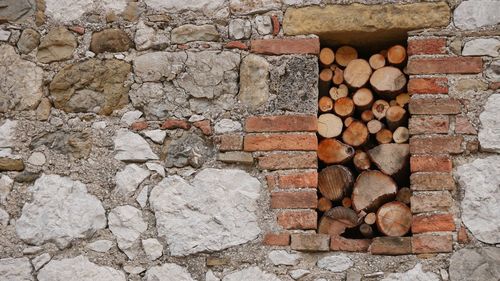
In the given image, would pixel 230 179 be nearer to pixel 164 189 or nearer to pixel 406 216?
pixel 164 189

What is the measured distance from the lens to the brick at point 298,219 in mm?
3143

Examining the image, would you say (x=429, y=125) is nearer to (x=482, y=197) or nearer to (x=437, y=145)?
(x=437, y=145)

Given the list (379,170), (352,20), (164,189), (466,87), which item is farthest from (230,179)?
(466,87)

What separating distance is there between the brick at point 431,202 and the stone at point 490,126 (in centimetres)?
27

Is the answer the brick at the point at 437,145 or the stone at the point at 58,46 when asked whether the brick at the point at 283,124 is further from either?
the stone at the point at 58,46

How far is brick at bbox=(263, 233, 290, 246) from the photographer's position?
312cm

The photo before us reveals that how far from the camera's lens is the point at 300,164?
3.19 metres

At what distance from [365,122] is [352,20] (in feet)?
1.57

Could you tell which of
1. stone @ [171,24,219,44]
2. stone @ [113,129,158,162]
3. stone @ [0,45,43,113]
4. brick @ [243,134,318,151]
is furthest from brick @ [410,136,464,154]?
stone @ [0,45,43,113]

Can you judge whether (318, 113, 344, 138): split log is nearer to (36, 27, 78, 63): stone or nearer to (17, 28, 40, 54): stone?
(36, 27, 78, 63): stone

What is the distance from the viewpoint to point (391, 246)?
305 centimetres

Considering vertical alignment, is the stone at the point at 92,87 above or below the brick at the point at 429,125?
above

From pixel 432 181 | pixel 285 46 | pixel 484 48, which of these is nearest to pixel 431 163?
pixel 432 181

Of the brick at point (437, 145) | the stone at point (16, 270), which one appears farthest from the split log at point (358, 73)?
the stone at point (16, 270)
